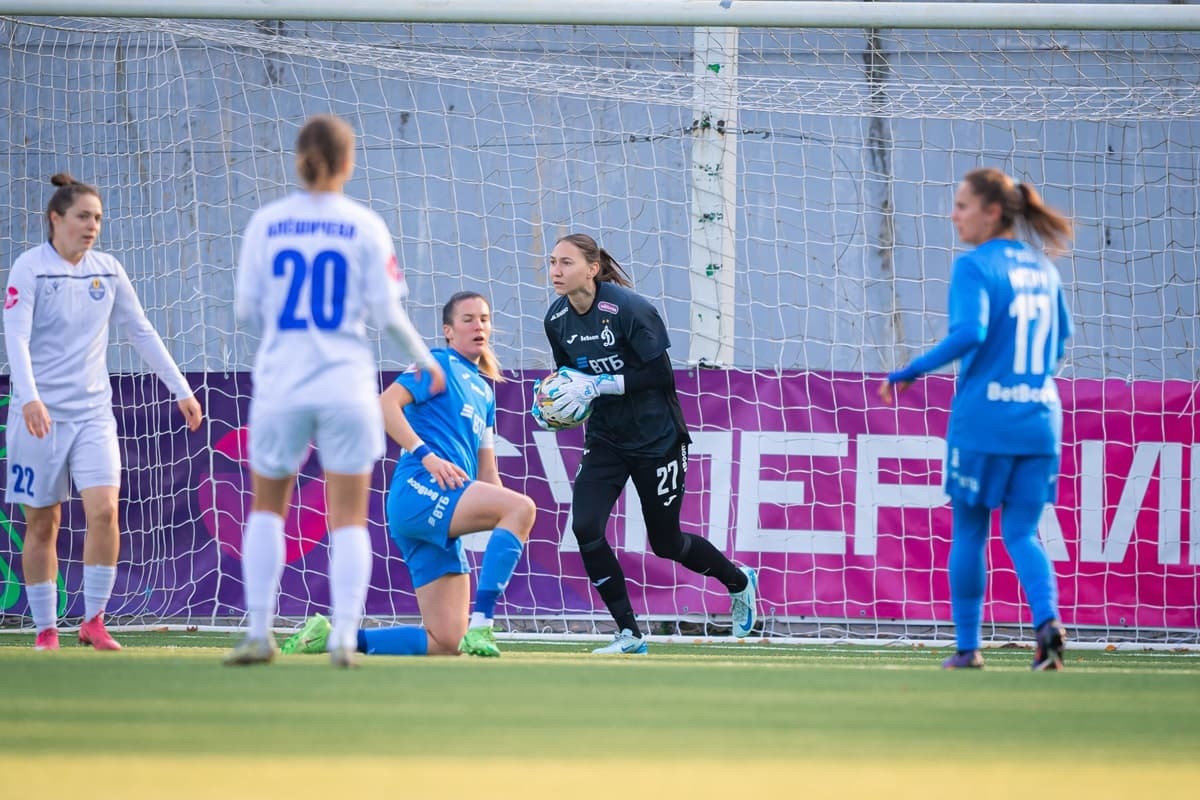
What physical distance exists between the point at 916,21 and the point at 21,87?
580cm

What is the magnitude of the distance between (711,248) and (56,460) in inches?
153

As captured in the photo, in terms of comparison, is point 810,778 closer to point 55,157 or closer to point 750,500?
point 750,500

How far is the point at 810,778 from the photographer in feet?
9.05

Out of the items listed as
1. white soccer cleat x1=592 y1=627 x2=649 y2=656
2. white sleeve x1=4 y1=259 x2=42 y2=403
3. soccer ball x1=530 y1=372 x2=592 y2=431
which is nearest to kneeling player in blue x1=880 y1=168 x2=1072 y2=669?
white soccer cleat x1=592 y1=627 x2=649 y2=656

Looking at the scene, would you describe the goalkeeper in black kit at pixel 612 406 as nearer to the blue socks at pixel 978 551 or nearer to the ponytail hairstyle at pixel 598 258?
the ponytail hairstyle at pixel 598 258

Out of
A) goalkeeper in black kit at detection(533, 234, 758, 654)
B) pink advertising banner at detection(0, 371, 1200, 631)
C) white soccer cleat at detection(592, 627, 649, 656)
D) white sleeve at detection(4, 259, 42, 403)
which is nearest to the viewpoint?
white sleeve at detection(4, 259, 42, 403)

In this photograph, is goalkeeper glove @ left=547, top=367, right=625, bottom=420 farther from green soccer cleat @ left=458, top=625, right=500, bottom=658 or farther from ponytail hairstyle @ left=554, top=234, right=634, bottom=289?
green soccer cleat @ left=458, top=625, right=500, bottom=658

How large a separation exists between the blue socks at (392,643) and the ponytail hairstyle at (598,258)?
2.03m

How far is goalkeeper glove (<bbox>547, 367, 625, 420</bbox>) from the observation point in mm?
6934

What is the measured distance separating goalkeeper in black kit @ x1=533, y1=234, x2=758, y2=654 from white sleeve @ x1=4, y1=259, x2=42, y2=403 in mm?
2286

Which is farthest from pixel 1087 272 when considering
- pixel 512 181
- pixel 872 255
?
pixel 512 181

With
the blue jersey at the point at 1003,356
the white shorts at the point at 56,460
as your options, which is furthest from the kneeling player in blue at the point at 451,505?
the blue jersey at the point at 1003,356

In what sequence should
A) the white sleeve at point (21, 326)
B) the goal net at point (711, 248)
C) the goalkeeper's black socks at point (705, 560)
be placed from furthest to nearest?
the goal net at point (711, 248)
the goalkeeper's black socks at point (705, 560)
the white sleeve at point (21, 326)

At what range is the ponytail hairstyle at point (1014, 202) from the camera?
17.0 feet
